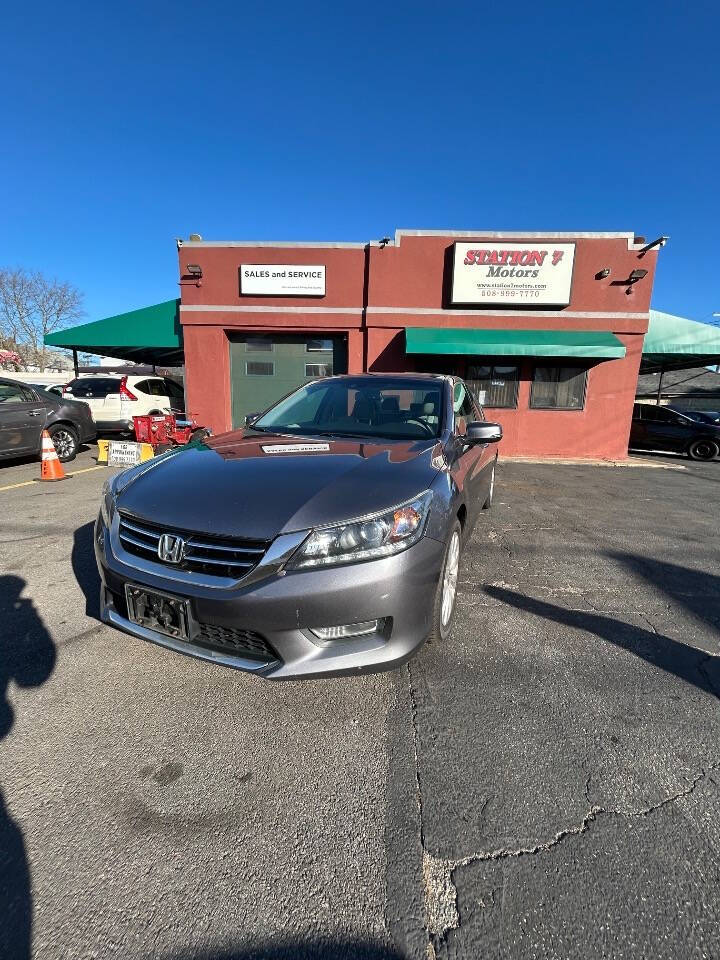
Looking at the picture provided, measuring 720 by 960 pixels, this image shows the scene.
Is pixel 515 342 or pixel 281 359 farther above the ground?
pixel 515 342

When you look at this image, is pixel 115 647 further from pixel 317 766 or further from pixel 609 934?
pixel 609 934

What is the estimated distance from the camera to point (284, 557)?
189 centimetres

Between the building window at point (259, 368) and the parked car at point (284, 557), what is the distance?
10.3m

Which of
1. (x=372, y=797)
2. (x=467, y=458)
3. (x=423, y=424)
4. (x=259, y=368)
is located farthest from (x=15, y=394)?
(x=372, y=797)

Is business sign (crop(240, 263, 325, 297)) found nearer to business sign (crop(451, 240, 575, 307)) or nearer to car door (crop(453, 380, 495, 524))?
business sign (crop(451, 240, 575, 307))

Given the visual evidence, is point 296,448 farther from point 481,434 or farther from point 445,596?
point 481,434

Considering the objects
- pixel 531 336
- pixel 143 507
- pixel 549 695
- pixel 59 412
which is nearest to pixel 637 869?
pixel 549 695

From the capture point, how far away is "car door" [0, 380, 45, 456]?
24.4 feet

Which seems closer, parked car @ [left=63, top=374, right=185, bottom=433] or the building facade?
the building facade

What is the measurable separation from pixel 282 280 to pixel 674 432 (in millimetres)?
12312

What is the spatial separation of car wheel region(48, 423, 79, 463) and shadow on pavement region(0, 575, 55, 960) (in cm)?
589

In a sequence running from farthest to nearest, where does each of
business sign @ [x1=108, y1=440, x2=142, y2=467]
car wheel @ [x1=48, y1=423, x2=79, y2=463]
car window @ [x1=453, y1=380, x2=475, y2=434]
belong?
1. car wheel @ [x1=48, y1=423, x2=79, y2=463]
2. business sign @ [x1=108, y1=440, x2=142, y2=467]
3. car window @ [x1=453, y1=380, x2=475, y2=434]

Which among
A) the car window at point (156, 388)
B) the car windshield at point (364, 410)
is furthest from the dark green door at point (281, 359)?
the car windshield at point (364, 410)

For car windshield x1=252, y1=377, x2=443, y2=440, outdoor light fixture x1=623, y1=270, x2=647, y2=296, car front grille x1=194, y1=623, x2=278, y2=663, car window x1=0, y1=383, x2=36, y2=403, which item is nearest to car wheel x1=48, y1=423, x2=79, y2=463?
car window x1=0, y1=383, x2=36, y2=403
